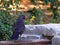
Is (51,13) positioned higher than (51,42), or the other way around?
(51,42)

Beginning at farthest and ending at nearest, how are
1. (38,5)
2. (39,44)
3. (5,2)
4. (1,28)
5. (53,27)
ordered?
(38,5) → (5,2) → (1,28) → (53,27) → (39,44)

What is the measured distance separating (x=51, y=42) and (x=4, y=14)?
2.50 m

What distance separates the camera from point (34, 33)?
13.3 ft

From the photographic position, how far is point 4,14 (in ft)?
18.4

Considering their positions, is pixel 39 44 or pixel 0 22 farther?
pixel 0 22

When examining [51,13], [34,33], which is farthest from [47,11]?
[34,33]

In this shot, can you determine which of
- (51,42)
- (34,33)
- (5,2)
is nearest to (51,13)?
(5,2)

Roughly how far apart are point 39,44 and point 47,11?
4.17 m

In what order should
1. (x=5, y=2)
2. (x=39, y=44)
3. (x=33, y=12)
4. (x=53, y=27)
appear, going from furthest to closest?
(x=33, y=12), (x=5, y=2), (x=53, y=27), (x=39, y=44)

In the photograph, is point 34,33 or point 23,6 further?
point 23,6

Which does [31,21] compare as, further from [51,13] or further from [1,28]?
[1,28]

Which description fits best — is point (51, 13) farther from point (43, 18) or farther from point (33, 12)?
point (33, 12)

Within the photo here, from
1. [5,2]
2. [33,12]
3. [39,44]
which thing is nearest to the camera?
[39,44]

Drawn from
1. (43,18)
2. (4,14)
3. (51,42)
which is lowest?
(43,18)
